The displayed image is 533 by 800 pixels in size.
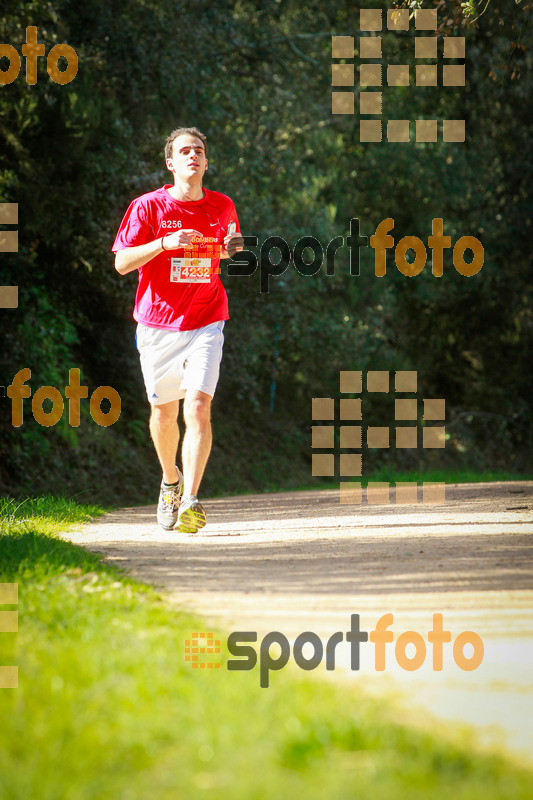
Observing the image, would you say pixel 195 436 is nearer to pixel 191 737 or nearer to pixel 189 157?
pixel 189 157

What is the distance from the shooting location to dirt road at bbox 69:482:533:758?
2.87 m

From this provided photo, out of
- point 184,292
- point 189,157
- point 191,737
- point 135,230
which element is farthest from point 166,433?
point 191,737

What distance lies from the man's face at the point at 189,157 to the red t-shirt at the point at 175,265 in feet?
0.51

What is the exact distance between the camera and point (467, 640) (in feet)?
10.8

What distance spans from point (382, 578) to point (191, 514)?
2002 millimetres

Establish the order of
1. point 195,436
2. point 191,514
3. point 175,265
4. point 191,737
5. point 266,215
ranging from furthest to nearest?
point 266,215 < point 175,265 < point 195,436 < point 191,514 < point 191,737

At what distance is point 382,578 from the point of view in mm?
4484

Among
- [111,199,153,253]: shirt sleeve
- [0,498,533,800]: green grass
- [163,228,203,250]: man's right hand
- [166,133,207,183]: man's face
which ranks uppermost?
[166,133,207,183]: man's face

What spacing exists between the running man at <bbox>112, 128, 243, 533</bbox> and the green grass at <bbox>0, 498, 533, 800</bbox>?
318cm

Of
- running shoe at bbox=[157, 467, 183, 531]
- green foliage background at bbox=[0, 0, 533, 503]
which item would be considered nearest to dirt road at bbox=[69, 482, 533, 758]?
running shoe at bbox=[157, 467, 183, 531]

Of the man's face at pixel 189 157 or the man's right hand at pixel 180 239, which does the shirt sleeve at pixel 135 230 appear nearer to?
the man's face at pixel 189 157

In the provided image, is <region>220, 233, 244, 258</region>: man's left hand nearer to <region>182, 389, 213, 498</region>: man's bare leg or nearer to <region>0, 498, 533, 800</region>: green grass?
<region>182, 389, 213, 498</region>: man's bare leg

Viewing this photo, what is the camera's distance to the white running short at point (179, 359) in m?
6.45

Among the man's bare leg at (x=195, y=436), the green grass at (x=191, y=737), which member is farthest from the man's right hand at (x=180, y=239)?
the green grass at (x=191, y=737)
